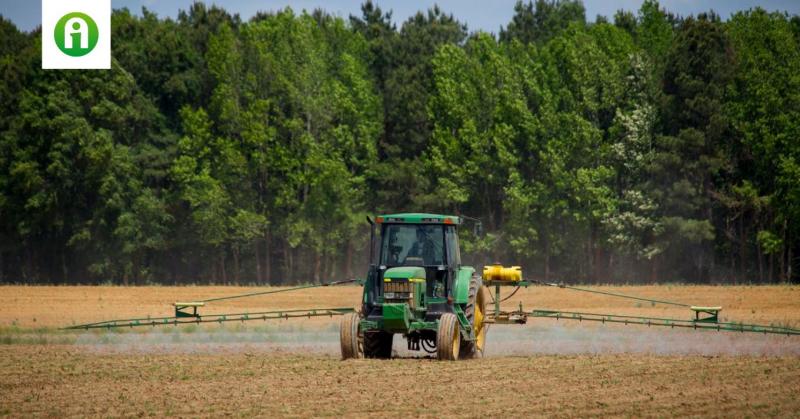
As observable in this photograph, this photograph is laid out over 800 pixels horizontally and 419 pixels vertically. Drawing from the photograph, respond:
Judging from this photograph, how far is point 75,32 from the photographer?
5219 cm

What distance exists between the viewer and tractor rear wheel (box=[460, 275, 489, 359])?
26.8 metres

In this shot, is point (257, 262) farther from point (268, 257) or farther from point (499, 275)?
point (499, 275)

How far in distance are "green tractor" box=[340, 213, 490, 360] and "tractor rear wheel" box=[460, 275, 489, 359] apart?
27 mm

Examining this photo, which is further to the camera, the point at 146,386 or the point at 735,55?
the point at 735,55

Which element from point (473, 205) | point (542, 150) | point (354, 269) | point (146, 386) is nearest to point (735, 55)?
point (542, 150)

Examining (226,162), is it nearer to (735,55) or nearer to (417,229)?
(735,55)

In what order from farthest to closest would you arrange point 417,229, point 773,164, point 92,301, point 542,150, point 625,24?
1. point 625,24
2. point 542,150
3. point 773,164
4. point 92,301
5. point 417,229

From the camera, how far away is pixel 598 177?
72.2 meters

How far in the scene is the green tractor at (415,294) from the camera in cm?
2528

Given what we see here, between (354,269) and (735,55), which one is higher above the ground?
(735,55)

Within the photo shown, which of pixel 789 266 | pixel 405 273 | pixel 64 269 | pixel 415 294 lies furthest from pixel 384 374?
pixel 64 269

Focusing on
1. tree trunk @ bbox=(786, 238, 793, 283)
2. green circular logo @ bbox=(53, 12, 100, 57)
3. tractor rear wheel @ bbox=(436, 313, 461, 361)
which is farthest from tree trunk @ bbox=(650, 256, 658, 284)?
tractor rear wheel @ bbox=(436, 313, 461, 361)

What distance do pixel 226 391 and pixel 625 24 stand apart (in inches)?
2822

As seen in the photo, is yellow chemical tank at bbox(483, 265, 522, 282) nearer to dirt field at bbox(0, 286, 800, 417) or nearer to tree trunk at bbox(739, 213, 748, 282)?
dirt field at bbox(0, 286, 800, 417)
